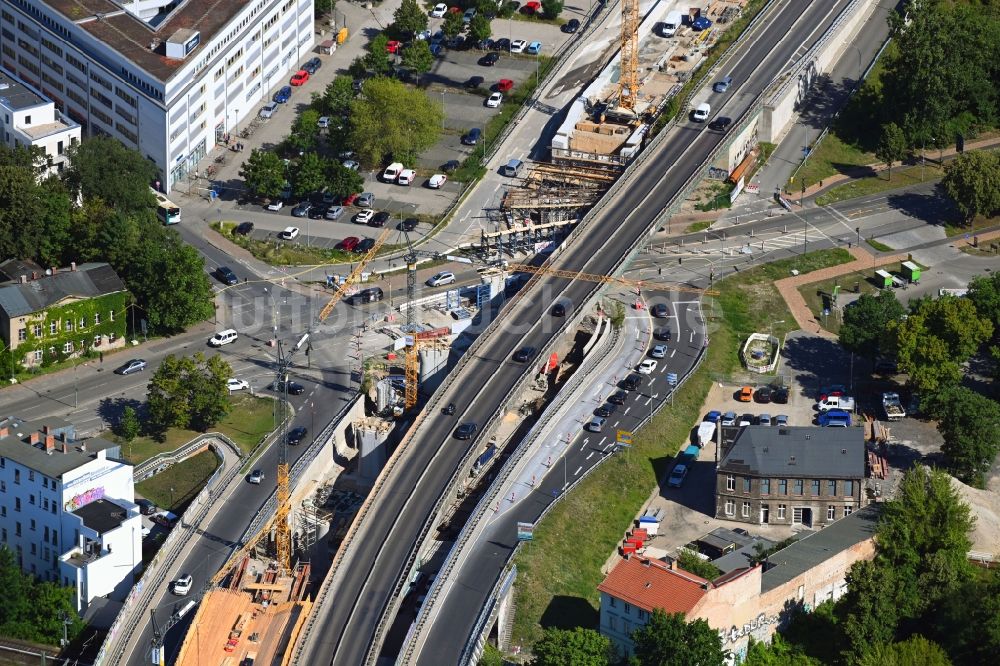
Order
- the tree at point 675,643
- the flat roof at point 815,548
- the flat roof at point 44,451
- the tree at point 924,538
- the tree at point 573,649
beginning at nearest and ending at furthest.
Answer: the tree at point 675,643, the tree at point 573,649, the flat roof at point 815,548, the tree at point 924,538, the flat roof at point 44,451

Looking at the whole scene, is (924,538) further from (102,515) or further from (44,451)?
(44,451)

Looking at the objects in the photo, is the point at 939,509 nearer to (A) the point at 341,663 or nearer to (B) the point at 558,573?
(B) the point at 558,573

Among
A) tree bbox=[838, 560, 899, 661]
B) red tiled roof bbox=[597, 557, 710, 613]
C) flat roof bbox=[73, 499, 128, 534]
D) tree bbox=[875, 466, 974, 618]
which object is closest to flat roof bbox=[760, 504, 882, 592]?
tree bbox=[875, 466, 974, 618]

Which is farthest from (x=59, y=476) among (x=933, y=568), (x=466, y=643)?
(x=933, y=568)

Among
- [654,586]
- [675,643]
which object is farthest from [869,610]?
[675,643]

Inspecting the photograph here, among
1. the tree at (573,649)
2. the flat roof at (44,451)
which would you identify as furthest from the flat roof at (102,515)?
the tree at (573,649)

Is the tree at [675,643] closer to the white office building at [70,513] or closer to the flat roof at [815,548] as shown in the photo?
the flat roof at [815,548]
